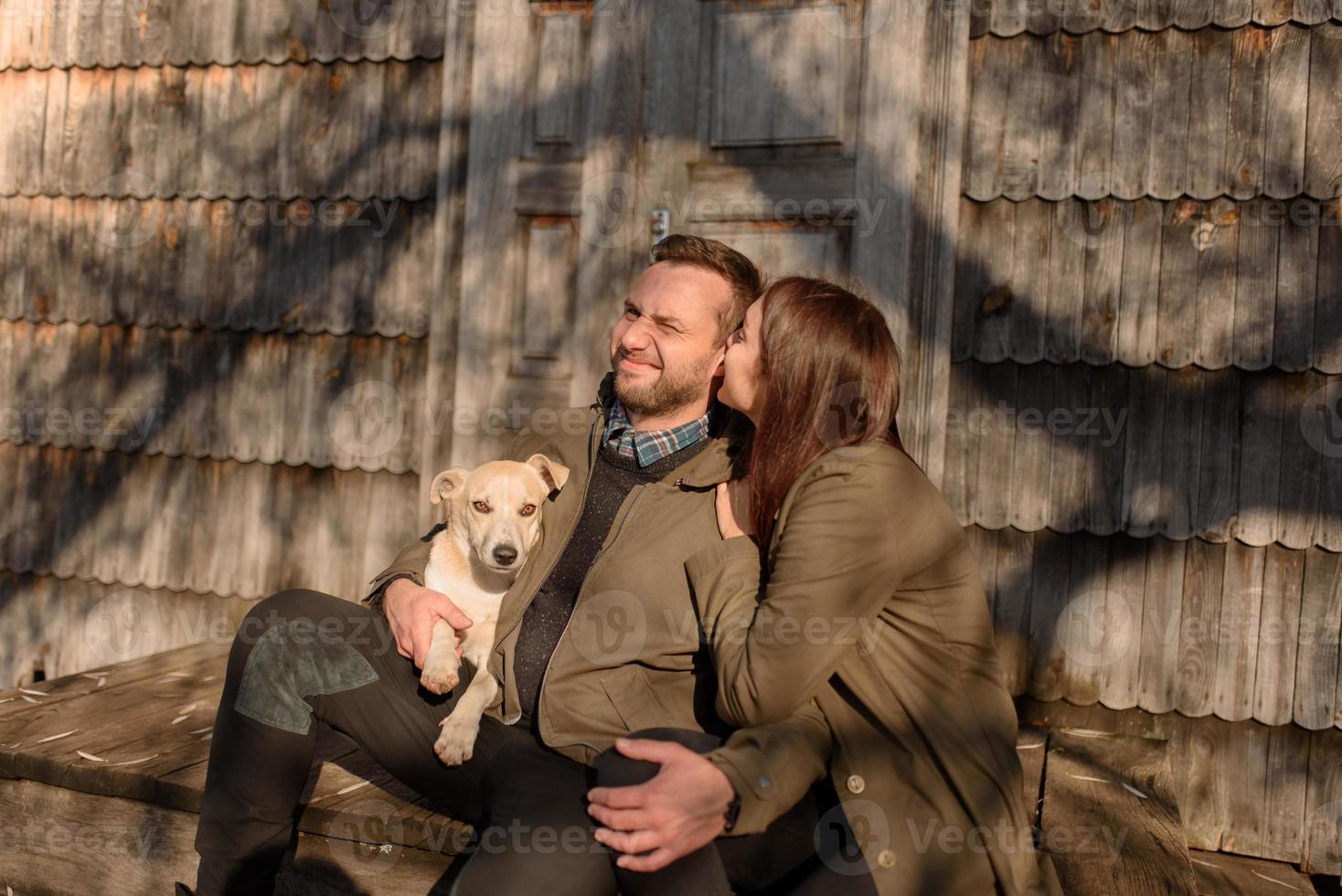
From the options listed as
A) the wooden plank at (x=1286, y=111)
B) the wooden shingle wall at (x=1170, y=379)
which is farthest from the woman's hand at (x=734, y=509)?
the wooden plank at (x=1286, y=111)

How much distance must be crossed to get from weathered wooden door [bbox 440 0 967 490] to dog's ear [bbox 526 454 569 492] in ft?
5.13

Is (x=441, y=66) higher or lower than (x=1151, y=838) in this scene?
higher

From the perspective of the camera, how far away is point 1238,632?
397 centimetres

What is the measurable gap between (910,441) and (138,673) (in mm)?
3344

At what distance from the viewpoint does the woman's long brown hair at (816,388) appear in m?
2.42

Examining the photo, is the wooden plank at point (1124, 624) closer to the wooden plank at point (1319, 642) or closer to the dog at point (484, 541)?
the wooden plank at point (1319, 642)

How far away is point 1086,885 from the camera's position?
286 centimetres

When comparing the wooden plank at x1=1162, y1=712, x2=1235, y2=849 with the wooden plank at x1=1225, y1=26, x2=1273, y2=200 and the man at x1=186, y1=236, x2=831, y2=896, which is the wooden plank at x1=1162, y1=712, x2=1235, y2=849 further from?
the man at x1=186, y1=236, x2=831, y2=896

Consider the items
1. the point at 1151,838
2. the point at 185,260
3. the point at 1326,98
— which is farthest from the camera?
the point at 185,260

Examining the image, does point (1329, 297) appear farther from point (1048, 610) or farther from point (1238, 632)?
point (1048, 610)

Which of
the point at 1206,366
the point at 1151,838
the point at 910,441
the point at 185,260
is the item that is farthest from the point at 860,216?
the point at 185,260

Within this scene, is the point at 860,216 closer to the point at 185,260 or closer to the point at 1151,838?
the point at 1151,838

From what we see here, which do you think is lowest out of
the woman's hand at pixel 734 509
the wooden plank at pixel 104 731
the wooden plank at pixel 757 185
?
the wooden plank at pixel 104 731

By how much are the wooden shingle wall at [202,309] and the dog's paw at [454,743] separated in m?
2.48
